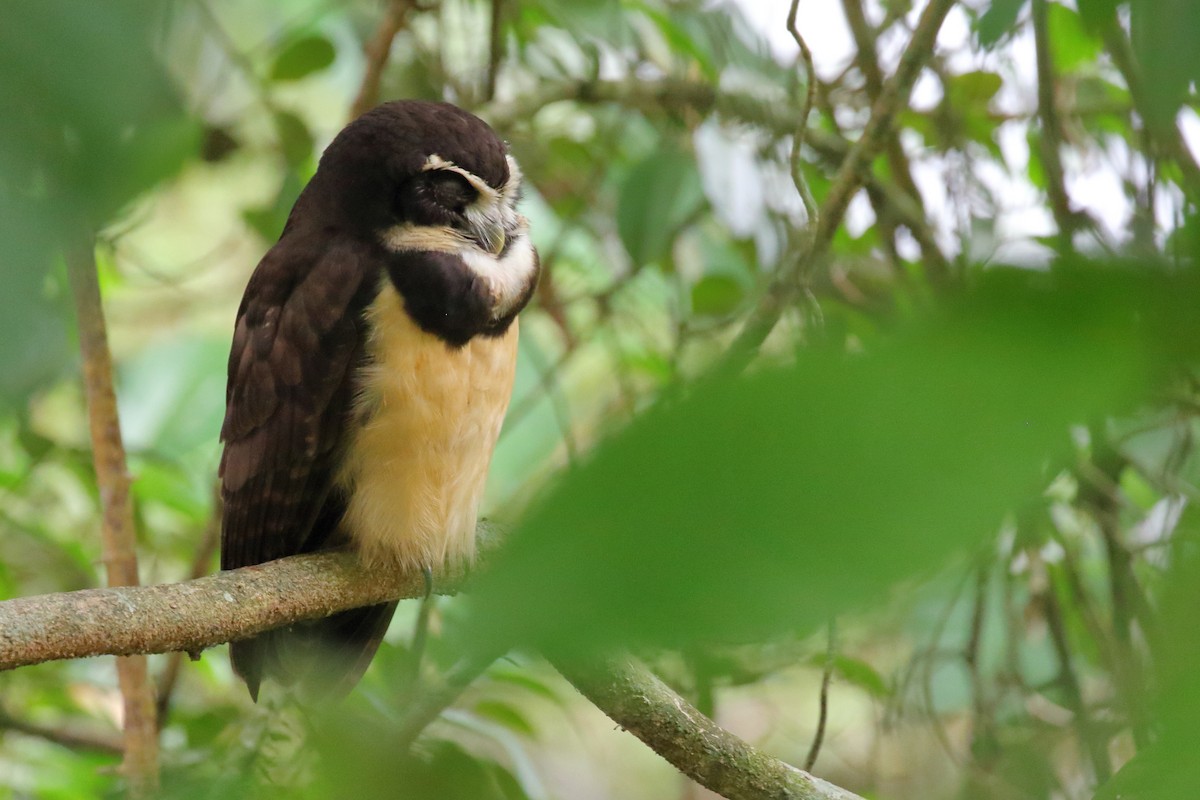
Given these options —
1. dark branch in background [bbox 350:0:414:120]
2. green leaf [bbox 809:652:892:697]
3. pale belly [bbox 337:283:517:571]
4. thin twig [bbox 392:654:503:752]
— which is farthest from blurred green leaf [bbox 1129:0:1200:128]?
dark branch in background [bbox 350:0:414:120]

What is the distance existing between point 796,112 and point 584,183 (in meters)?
0.71

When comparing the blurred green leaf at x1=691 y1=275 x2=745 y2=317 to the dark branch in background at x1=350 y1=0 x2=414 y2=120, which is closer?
the dark branch in background at x1=350 y1=0 x2=414 y2=120

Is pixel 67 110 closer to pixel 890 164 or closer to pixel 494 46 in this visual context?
pixel 494 46

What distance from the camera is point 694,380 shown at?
0.90ft

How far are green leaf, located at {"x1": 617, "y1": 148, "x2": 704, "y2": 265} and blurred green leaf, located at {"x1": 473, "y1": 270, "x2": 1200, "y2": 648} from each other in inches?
92.7

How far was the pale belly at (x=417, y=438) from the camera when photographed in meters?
2.04

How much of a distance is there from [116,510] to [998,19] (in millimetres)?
2148

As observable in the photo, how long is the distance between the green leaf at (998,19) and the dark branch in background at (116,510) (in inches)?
72.9

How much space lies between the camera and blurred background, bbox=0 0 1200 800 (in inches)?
10.2

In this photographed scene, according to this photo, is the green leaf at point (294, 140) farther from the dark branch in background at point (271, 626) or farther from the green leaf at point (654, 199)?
the dark branch in background at point (271, 626)

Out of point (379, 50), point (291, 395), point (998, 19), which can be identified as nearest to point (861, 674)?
point (291, 395)

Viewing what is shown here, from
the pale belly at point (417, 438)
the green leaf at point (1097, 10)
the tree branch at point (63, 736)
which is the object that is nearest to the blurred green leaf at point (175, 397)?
the tree branch at point (63, 736)

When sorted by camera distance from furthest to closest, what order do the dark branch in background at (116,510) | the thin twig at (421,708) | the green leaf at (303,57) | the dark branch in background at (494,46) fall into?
the green leaf at (303,57)
the dark branch in background at (494,46)
the dark branch in background at (116,510)
the thin twig at (421,708)

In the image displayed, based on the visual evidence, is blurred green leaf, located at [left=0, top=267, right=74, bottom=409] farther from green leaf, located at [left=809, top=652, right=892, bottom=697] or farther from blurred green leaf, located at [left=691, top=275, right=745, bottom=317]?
blurred green leaf, located at [left=691, top=275, right=745, bottom=317]
